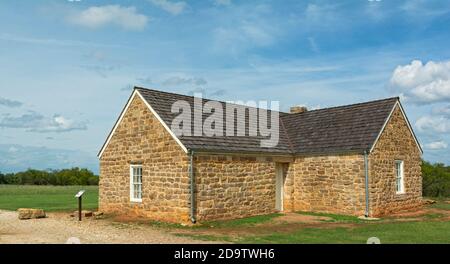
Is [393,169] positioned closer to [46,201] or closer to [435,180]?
[435,180]

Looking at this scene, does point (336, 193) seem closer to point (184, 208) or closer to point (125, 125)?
point (184, 208)

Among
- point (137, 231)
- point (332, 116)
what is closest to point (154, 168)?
point (137, 231)

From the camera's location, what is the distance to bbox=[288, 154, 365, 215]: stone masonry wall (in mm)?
19422

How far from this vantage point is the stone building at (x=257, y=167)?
17.6 m

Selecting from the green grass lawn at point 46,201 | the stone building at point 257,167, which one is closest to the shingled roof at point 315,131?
the stone building at point 257,167

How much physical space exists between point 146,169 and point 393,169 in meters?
11.2

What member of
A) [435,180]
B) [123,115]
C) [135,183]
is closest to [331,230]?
[135,183]

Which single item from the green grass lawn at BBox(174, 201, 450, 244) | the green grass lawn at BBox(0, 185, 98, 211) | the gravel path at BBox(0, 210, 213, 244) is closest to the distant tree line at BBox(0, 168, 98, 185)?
the green grass lawn at BBox(0, 185, 98, 211)

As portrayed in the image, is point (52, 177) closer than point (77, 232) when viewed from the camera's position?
No

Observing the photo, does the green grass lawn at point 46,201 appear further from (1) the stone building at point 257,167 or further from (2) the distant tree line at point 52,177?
(2) the distant tree line at point 52,177

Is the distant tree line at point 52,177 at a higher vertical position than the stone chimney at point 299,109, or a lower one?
→ lower

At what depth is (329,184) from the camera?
66.7 feet

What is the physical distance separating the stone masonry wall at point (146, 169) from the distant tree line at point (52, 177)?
154 ft

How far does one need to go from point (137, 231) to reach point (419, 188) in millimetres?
15233
